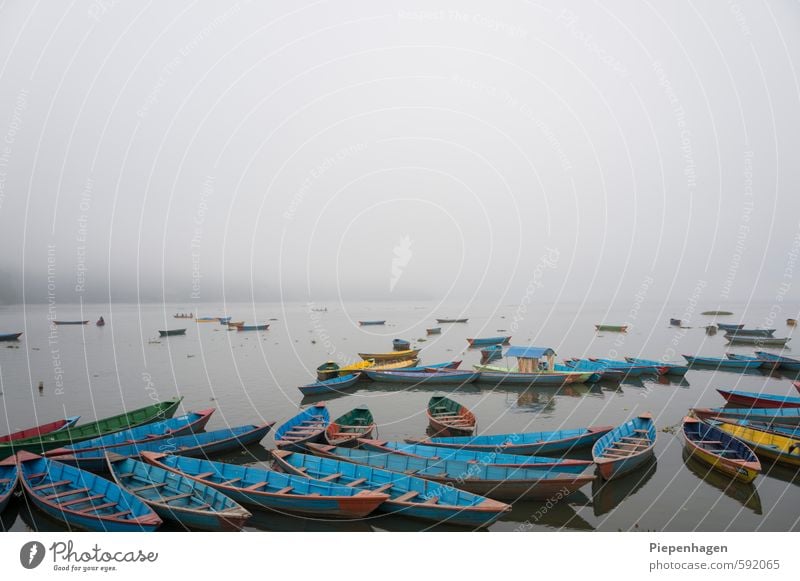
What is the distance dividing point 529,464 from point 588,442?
17.1 feet

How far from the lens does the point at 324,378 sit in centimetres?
3234

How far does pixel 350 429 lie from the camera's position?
63.9 ft

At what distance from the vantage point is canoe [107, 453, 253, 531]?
35.4 feet

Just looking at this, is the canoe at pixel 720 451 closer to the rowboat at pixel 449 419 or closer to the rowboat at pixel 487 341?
the rowboat at pixel 449 419

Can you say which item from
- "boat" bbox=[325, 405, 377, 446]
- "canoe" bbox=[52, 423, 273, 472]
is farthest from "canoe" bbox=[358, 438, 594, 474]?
"canoe" bbox=[52, 423, 273, 472]

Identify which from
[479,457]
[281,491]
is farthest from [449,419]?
[281,491]

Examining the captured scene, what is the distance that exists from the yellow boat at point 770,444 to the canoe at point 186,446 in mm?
19020

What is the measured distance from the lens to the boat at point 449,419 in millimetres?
18625

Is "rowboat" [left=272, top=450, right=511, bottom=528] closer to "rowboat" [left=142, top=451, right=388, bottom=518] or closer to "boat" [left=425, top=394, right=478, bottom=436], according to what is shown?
"rowboat" [left=142, top=451, right=388, bottom=518]

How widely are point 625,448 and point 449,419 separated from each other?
25.1 ft

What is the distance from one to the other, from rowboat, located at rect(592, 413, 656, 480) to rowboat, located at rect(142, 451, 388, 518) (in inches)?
296

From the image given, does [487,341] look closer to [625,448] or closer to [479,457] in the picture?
[625,448]
